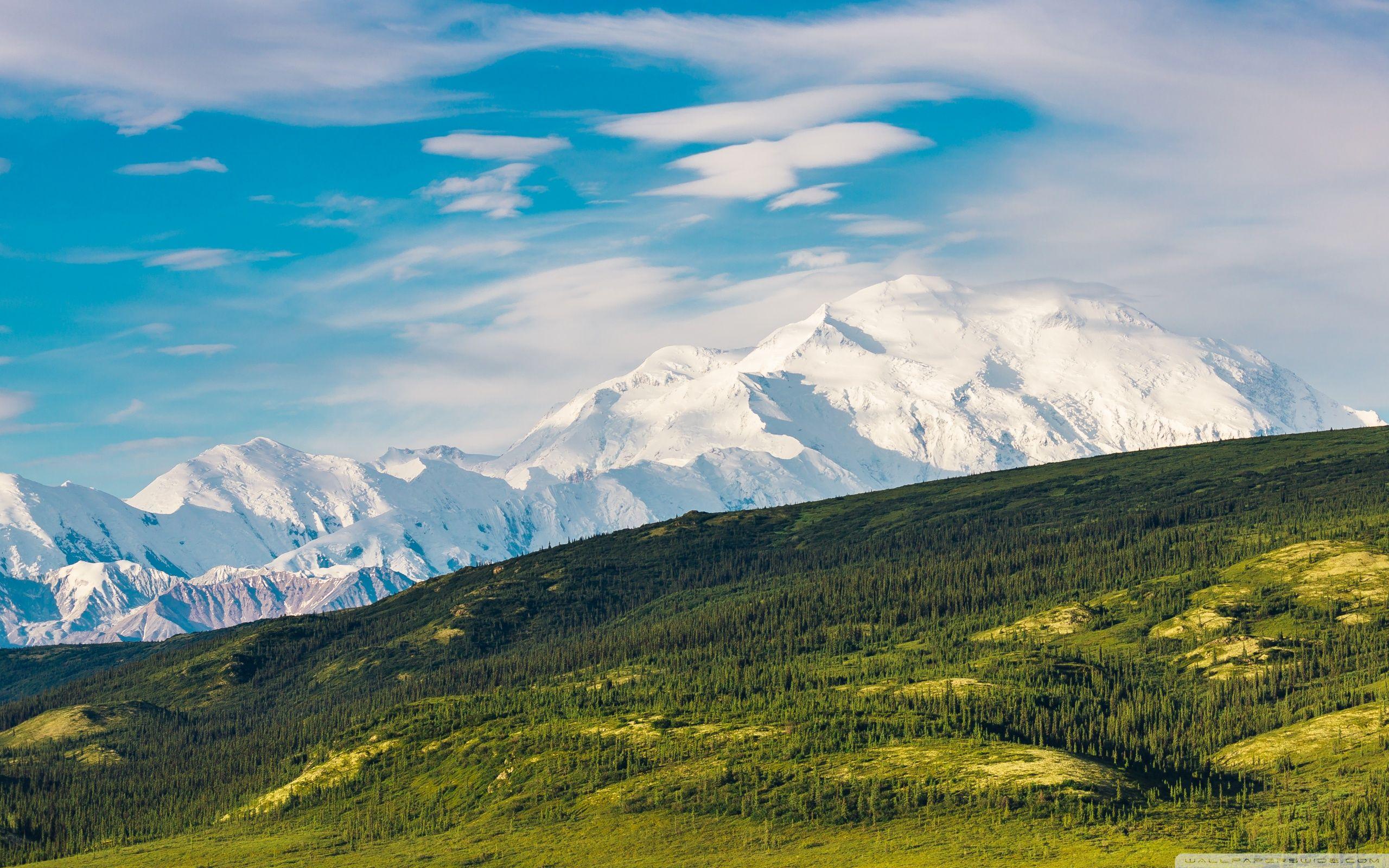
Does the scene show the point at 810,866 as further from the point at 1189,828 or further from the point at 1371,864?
the point at 1371,864

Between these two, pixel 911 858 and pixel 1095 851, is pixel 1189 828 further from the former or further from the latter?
pixel 911 858

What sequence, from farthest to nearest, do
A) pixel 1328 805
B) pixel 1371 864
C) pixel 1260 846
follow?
pixel 1328 805 < pixel 1260 846 < pixel 1371 864

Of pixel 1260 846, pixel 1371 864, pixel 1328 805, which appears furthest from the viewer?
pixel 1328 805

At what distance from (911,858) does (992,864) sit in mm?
13187

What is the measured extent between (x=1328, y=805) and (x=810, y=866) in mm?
74700

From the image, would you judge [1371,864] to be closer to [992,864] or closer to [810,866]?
[992,864]

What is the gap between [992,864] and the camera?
18862 centimetres

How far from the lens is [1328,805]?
197 metres

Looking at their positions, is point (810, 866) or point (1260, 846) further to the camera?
point (810, 866)

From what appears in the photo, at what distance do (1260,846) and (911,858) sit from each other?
47.0m

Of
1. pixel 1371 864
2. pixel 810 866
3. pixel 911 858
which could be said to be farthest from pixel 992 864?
pixel 1371 864

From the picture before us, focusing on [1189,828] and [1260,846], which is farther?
[1189,828]

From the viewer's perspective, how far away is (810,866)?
199m

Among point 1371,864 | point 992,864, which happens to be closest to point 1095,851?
point 992,864
